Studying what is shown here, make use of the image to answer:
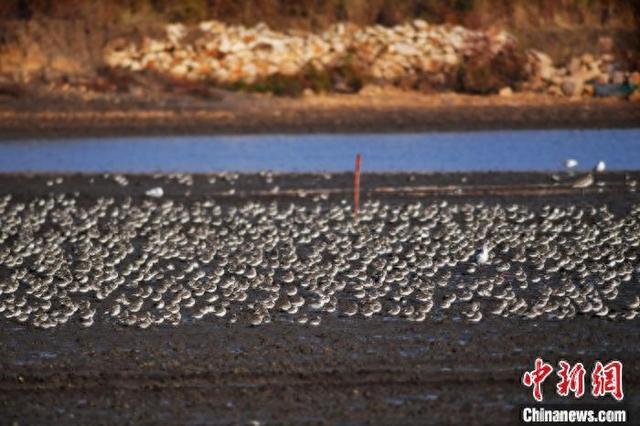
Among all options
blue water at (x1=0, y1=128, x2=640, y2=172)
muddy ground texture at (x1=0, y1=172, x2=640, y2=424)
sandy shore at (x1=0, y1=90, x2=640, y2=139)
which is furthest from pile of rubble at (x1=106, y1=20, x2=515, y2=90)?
muddy ground texture at (x1=0, y1=172, x2=640, y2=424)

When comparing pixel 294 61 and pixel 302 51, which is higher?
pixel 302 51

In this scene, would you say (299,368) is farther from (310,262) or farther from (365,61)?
(365,61)

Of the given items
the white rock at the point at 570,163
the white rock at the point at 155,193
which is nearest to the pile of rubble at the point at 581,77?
the white rock at the point at 570,163

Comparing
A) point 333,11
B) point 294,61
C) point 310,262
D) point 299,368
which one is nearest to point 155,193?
point 310,262

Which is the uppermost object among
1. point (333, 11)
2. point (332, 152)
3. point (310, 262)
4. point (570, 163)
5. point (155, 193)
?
point (333, 11)

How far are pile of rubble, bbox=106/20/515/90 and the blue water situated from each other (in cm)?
690

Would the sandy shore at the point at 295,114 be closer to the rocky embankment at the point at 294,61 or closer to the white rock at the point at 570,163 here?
the rocky embankment at the point at 294,61

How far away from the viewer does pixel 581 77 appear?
41.6 metres

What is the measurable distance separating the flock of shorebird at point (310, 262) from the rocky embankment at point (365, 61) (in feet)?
57.2

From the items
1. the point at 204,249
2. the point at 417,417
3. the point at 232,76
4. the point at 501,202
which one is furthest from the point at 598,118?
the point at 417,417

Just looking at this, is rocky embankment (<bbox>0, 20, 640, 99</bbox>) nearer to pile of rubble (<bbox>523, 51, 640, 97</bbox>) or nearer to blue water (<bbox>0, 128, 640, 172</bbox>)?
pile of rubble (<bbox>523, 51, 640, 97</bbox>)

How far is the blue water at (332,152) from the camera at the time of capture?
98.4 feet

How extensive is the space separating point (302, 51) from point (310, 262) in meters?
26.1

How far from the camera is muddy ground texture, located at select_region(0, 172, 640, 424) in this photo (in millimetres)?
11422
